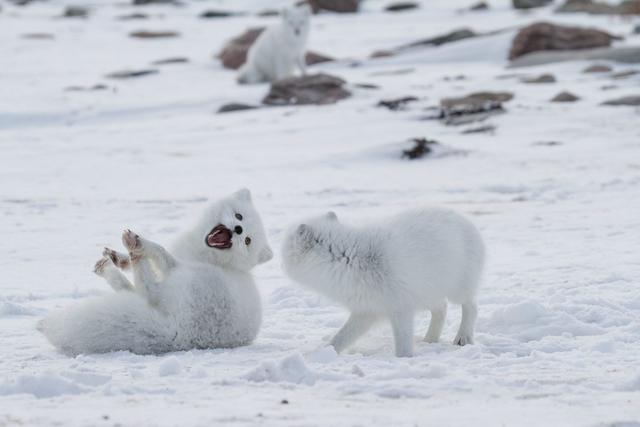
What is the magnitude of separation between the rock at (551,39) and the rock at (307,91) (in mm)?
4304

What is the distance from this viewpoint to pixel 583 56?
1830cm

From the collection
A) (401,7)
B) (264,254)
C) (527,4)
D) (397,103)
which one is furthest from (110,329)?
(401,7)

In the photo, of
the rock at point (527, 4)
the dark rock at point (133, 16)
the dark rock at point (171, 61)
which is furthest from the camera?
the dark rock at point (133, 16)

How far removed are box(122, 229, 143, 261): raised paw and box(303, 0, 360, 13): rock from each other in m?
26.5

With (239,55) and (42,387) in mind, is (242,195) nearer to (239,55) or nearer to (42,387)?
(42,387)

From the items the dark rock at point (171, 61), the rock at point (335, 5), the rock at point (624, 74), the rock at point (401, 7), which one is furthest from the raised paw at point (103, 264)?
the rock at point (401, 7)

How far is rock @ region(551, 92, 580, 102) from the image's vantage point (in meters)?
15.0

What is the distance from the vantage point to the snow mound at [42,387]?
400 centimetres

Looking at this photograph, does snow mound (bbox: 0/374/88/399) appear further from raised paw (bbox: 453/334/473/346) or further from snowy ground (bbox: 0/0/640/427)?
raised paw (bbox: 453/334/473/346)

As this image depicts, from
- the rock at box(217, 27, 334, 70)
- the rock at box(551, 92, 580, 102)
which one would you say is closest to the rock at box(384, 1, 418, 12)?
the rock at box(217, 27, 334, 70)

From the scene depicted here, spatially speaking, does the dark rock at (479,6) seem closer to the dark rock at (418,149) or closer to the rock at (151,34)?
the rock at (151,34)

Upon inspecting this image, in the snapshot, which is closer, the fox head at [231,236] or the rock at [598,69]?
the fox head at [231,236]

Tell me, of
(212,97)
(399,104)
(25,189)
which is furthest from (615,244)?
(212,97)

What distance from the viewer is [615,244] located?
7.84 meters
